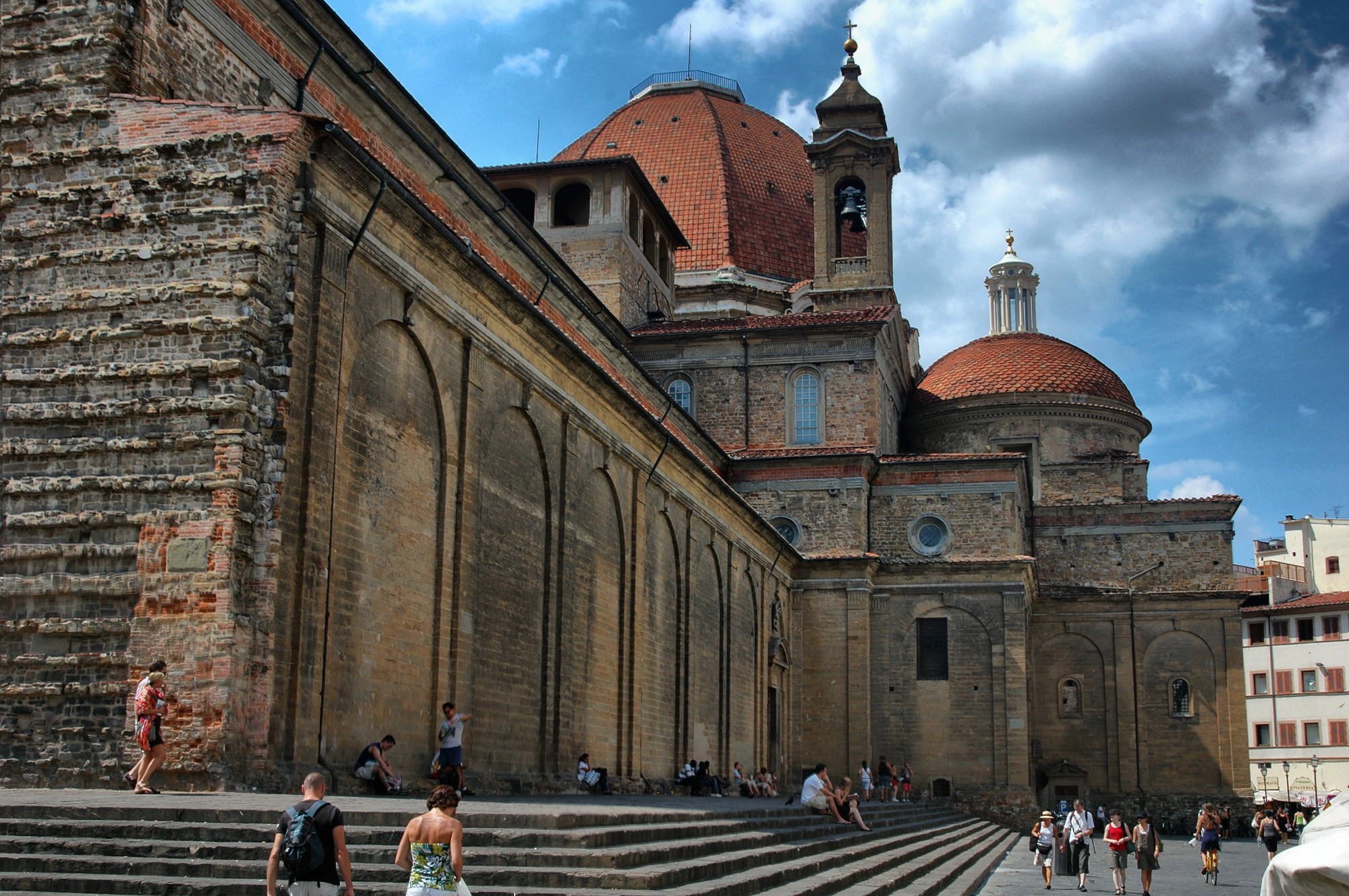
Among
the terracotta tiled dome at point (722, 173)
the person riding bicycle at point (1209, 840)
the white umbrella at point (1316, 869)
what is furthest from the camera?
the terracotta tiled dome at point (722, 173)

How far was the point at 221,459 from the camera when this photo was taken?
45.0ft

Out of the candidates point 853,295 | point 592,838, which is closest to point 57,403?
point 592,838

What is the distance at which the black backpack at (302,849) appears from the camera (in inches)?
316

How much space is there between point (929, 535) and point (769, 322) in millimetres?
7435

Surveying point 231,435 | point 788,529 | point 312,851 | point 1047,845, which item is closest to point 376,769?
point 231,435

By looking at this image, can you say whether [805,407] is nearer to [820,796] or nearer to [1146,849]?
[820,796]

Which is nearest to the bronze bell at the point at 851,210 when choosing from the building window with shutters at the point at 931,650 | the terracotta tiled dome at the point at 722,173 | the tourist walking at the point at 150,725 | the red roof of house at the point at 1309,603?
the terracotta tiled dome at the point at 722,173

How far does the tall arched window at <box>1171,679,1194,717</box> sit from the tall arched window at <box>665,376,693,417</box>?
679 inches

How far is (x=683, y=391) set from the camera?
42375 mm

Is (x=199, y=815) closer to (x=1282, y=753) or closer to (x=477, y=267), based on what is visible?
(x=477, y=267)

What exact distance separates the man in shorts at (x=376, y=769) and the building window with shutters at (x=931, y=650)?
88.9 ft

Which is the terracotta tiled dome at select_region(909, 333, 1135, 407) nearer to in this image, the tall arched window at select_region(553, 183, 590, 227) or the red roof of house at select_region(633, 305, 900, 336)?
the red roof of house at select_region(633, 305, 900, 336)

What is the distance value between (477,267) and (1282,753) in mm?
59422

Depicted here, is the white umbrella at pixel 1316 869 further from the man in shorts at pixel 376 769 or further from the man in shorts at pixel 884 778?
the man in shorts at pixel 884 778
